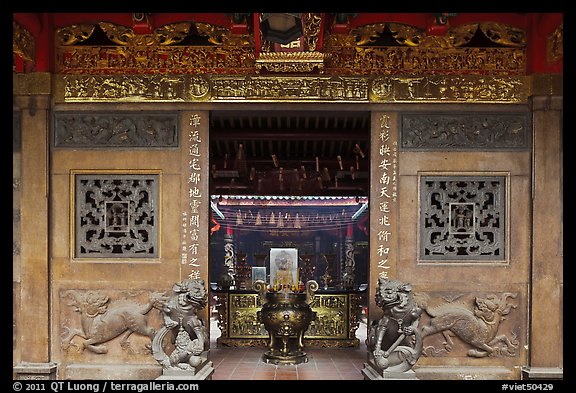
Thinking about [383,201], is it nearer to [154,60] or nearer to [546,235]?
[546,235]

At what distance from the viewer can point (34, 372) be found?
4.71 meters

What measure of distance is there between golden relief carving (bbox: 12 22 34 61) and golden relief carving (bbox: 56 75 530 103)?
1.12 ft

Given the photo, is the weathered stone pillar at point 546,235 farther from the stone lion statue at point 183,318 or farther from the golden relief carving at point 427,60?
the stone lion statue at point 183,318

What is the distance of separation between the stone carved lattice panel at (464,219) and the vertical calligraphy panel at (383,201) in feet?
0.88

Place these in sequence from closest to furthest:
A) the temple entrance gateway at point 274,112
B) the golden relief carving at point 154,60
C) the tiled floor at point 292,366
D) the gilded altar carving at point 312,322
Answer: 1. the temple entrance gateway at point 274,112
2. the golden relief carving at point 154,60
3. the tiled floor at point 292,366
4. the gilded altar carving at point 312,322

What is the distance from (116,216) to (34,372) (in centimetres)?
153

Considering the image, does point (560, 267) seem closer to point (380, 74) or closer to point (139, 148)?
point (380, 74)

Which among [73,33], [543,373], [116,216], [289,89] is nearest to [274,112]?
[289,89]

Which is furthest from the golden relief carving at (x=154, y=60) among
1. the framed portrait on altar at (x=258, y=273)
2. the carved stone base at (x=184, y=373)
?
the framed portrait on altar at (x=258, y=273)

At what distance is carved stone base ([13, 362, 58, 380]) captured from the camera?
4707 millimetres

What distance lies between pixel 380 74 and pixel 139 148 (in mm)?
2309

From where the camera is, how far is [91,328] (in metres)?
4.80

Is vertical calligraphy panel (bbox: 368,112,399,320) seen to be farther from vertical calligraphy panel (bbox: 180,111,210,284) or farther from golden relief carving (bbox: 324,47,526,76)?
vertical calligraphy panel (bbox: 180,111,210,284)

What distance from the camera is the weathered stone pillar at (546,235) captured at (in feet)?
15.6
